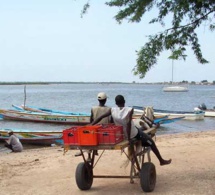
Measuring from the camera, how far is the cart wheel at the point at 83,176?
639cm

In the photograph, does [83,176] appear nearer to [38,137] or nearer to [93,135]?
[93,135]

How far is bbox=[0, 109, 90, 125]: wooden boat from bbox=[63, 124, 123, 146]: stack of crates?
2110cm

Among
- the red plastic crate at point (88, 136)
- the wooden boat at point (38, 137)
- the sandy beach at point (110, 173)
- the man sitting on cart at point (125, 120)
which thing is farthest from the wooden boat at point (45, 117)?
the red plastic crate at point (88, 136)

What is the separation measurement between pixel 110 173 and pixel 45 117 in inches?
868

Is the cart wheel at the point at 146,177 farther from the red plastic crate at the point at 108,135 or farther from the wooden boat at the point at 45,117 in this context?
the wooden boat at the point at 45,117

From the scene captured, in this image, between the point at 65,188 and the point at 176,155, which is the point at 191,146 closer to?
the point at 176,155

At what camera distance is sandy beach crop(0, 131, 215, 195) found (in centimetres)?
657

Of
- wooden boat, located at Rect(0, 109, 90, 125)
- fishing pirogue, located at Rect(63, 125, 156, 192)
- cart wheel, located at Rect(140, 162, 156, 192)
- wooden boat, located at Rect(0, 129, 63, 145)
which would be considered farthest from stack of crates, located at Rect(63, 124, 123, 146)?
wooden boat, located at Rect(0, 109, 90, 125)

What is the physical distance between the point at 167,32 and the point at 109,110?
1630mm

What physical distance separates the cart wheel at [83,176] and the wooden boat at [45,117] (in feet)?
66.4

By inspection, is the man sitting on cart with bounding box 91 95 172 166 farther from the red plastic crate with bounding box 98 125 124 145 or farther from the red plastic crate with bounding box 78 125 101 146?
the red plastic crate with bounding box 78 125 101 146

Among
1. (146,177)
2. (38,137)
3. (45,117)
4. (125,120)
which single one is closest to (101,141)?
(125,120)

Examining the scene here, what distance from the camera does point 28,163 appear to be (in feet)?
32.6

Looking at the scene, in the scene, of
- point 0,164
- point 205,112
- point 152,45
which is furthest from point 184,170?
point 205,112
